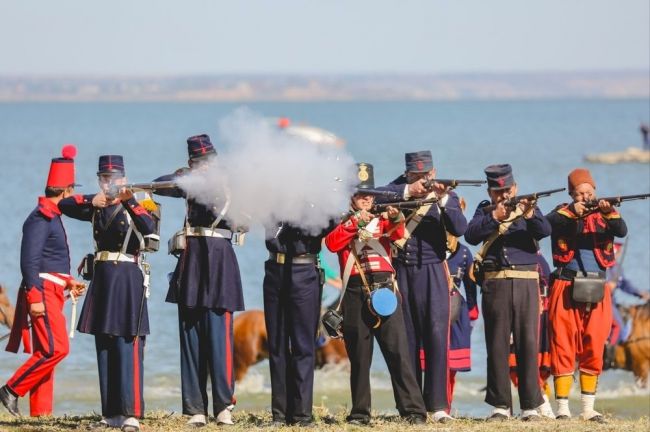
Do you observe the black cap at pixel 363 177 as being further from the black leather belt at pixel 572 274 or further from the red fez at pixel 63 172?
the red fez at pixel 63 172

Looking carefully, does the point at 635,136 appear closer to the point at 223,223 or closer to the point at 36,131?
the point at 36,131

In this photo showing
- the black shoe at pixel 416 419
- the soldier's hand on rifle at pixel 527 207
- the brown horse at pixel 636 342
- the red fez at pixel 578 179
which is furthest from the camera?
the brown horse at pixel 636 342

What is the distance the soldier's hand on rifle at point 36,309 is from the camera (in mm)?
12203

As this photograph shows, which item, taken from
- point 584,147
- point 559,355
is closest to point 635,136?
point 584,147

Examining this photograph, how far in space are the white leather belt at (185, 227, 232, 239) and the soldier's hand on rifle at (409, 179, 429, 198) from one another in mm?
1370

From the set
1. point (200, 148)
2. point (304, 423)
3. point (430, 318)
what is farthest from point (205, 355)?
point (430, 318)

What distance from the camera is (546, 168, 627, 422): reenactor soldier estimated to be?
1226cm

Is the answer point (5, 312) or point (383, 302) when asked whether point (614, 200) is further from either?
point (5, 312)

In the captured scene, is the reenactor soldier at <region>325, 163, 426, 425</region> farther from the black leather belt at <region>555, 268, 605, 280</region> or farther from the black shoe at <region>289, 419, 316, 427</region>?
the black leather belt at <region>555, 268, 605, 280</region>

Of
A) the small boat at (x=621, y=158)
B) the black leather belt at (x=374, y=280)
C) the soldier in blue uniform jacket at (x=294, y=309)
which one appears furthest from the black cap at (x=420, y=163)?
the small boat at (x=621, y=158)

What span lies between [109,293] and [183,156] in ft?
200

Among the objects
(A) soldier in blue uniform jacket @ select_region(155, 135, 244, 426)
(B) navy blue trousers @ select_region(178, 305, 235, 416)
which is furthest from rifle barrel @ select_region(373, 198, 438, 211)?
(B) navy blue trousers @ select_region(178, 305, 235, 416)

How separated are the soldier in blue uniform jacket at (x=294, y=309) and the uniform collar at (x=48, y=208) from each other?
6.03 feet

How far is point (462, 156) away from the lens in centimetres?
7056
